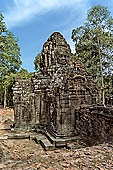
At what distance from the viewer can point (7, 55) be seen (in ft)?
60.6

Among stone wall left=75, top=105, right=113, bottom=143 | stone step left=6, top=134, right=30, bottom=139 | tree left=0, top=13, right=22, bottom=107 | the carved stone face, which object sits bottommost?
stone step left=6, top=134, right=30, bottom=139

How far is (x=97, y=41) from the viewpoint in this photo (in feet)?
58.4

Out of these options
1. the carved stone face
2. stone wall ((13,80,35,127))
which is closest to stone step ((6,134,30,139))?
stone wall ((13,80,35,127))

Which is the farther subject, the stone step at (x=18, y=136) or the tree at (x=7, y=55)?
the tree at (x=7, y=55)

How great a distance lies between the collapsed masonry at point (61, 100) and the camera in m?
5.50

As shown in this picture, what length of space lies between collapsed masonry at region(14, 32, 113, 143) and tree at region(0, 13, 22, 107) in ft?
28.7

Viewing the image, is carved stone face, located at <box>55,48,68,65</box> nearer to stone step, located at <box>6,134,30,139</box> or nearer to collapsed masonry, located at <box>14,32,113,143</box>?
collapsed masonry, located at <box>14,32,113,143</box>

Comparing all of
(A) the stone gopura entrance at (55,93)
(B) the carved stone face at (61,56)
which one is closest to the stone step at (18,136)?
(A) the stone gopura entrance at (55,93)

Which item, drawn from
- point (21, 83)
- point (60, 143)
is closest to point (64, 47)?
point (21, 83)

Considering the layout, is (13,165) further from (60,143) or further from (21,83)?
(21,83)

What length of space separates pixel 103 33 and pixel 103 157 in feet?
57.5

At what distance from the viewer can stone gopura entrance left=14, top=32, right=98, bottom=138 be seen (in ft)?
22.2

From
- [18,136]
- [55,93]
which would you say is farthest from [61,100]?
[18,136]

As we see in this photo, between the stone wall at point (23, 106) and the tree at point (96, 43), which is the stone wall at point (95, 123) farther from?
the tree at point (96, 43)
